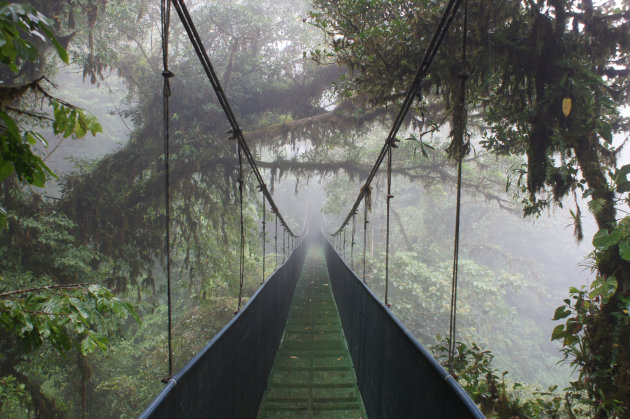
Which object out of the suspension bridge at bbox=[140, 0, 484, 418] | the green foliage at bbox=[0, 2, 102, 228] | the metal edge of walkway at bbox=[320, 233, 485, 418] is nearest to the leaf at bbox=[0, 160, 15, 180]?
the green foliage at bbox=[0, 2, 102, 228]

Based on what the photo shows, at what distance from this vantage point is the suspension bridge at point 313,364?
93 centimetres

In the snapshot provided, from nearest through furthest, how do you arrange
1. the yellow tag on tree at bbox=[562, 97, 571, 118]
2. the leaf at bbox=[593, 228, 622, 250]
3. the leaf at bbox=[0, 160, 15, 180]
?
the leaf at bbox=[0, 160, 15, 180], the leaf at bbox=[593, 228, 622, 250], the yellow tag on tree at bbox=[562, 97, 571, 118]

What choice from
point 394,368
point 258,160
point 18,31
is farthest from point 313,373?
point 258,160

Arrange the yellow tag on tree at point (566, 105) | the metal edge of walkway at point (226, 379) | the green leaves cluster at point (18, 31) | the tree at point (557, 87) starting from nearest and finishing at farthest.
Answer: the green leaves cluster at point (18, 31)
the metal edge of walkway at point (226, 379)
the tree at point (557, 87)
the yellow tag on tree at point (566, 105)

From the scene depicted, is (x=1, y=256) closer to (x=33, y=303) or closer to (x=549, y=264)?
(x=33, y=303)

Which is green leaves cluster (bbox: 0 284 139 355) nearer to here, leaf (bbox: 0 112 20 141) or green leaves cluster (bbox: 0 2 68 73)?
leaf (bbox: 0 112 20 141)

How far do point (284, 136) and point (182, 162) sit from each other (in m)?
1.84

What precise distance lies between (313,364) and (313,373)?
0.15 meters

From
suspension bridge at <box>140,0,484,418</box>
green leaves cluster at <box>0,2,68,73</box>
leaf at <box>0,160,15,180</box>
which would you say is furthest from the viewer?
suspension bridge at <box>140,0,484,418</box>

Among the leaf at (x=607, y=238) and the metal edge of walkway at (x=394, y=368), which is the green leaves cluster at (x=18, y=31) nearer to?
the metal edge of walkway at (x=394, y=368)

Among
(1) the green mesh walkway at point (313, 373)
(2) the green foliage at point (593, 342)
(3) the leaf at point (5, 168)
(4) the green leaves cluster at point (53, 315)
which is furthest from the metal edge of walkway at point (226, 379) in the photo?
(2) the green foliage at point (593, 342)

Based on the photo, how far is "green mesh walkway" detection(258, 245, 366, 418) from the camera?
1.98 metres

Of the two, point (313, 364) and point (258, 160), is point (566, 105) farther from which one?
point (258, 160)

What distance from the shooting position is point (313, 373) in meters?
2.45
